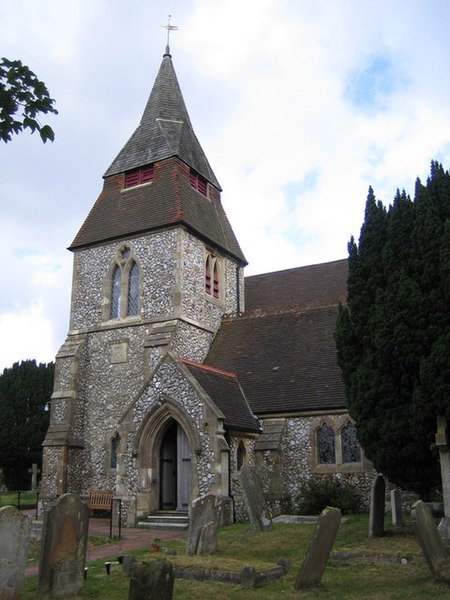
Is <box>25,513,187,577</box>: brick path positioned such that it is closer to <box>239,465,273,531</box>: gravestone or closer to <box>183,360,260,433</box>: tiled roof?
<box>239,465,273,531</box>: gravestone

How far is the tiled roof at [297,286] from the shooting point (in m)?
24.8

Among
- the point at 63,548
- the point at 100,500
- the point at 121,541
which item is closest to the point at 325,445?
the point at 121,541

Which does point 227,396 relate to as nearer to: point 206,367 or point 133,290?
point 206,367

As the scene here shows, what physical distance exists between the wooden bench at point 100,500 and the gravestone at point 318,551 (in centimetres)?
1194

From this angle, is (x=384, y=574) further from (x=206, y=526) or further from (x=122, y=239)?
(x=122, y=239)

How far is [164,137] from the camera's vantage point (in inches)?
1011

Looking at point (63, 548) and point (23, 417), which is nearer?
point (63, 548)

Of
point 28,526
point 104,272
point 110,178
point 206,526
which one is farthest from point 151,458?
point 110,178

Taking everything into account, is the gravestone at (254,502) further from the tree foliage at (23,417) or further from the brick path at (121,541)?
the tree foliage at (23,417)

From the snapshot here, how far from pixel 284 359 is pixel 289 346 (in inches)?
27.6

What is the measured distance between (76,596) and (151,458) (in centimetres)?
960

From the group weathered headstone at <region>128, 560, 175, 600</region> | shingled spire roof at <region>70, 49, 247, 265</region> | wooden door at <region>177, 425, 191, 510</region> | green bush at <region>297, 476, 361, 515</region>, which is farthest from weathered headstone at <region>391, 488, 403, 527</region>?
shingled spire roof at <region>70, 49, 247, 265</region>

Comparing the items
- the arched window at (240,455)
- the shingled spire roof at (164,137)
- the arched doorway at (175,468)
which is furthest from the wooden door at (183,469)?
the shingled spire roof at (164,137)

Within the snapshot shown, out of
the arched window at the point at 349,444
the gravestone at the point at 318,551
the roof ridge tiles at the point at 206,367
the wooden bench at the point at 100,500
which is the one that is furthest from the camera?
the wooden bench at the point at 100,500
